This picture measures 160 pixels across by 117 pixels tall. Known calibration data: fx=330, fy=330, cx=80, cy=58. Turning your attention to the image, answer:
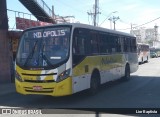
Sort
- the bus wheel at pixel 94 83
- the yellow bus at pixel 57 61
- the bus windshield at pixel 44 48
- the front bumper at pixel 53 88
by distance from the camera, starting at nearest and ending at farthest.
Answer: the front bumper at pixel 53 88 < the yellow bus at pixel 57 61 < the bus windshield at pixel 44 48 < the bus wheel at pixel 94 83

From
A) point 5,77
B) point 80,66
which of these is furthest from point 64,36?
point 5,77

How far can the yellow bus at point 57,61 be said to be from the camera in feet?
37.0

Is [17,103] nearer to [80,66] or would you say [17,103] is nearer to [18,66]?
[18,66]

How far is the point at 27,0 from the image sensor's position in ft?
88.5

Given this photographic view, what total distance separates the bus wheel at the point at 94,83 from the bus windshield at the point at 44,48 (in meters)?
2.49

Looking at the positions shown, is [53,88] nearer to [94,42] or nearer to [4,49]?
[94,42]

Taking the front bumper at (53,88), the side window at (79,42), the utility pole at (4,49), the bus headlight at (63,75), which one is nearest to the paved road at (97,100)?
the front bumper at (53,88)

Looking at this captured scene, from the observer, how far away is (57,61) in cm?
1138

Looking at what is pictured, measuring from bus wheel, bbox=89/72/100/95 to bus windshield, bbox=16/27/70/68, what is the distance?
2491 millimetres

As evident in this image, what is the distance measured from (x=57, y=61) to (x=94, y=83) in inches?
114

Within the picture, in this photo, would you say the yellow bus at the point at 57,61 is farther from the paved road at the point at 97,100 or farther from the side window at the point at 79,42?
the paved road at the point at 97,100

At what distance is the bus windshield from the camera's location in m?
11.5

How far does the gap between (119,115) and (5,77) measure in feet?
39.8

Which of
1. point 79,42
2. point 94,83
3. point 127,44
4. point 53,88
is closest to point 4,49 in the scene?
point 127,44
